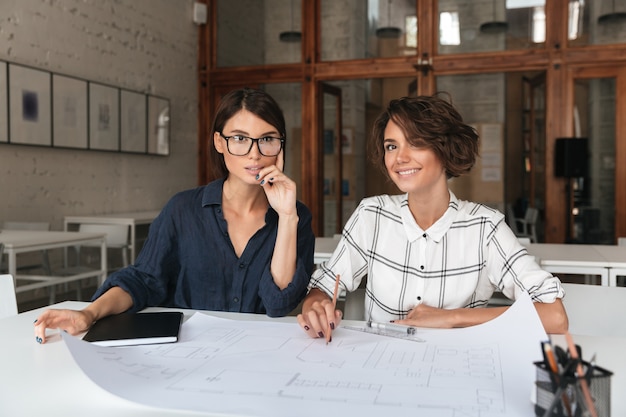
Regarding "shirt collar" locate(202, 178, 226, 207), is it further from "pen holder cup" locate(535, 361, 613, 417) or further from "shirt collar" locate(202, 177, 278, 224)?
"pen holder cup" locate(535, 361, 613, 417)

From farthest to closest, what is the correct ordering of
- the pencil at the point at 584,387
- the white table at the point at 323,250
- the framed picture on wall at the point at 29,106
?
the framed picture on wall at the point at 29,106, the white table at the point at 323,250, the pencil at the point at 584,387

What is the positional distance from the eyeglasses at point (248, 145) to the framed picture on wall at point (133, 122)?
4.93 m

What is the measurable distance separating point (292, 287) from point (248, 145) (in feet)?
1.38

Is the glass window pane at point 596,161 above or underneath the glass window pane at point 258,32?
underneath

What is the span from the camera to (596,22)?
6.66 m

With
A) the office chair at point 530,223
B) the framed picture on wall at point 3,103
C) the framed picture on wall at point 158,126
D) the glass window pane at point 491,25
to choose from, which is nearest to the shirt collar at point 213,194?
the framed picture on wall at point 3,103

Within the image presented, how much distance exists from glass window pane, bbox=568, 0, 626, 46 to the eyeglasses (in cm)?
598

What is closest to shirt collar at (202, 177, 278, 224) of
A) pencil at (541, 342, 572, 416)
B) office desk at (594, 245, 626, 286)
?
pencil at (541, 342, 572, 416)

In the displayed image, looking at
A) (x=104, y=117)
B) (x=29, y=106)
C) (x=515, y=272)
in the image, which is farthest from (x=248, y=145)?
(x=104, y=117)

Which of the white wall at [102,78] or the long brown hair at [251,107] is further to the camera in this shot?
the white wall at [102,78]

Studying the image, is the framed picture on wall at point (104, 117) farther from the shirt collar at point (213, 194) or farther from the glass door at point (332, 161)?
the shirt collar at point (213, 194)

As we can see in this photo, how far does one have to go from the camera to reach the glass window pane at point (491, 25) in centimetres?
683

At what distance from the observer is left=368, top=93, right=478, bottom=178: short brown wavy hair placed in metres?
1.70

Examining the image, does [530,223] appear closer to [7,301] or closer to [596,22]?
[596,22]
